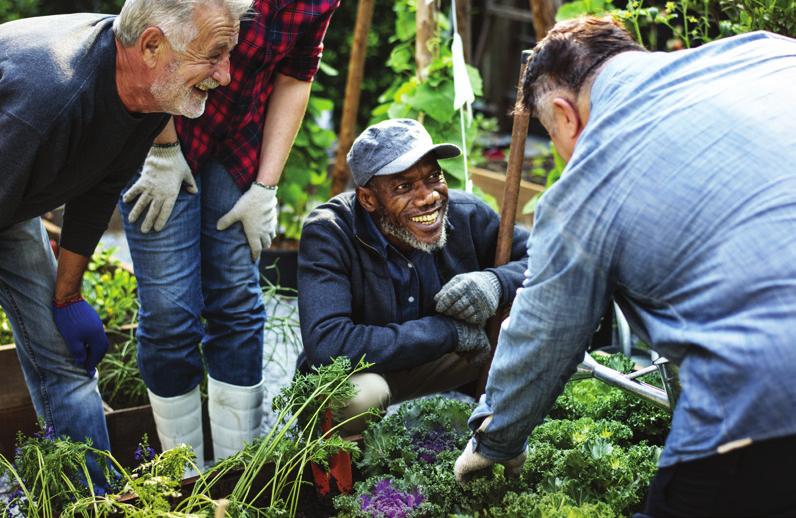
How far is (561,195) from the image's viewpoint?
173 centimetres

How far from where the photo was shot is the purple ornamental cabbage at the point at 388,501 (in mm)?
2244

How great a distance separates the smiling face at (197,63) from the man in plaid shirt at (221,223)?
39 centimetres

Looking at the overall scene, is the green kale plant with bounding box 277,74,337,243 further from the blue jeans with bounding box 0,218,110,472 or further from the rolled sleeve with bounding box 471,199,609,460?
the rolled sleeve with bounding box 471,199,609,460

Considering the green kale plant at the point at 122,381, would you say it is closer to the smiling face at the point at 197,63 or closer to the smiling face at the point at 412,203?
the smiling face at the point at 412,203

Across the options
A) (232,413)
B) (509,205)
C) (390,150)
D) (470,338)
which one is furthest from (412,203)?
(232,413)

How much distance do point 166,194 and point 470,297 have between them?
1006 millimetres

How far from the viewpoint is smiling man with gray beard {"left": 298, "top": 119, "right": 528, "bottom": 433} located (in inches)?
115

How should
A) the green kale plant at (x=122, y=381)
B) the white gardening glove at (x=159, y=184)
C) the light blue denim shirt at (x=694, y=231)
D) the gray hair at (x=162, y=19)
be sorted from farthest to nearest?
the green kale plant at (x=122, y=381)
the white gardening glove at (x=159, y=184)
the gray hair at (x=162, y=19)
the light blue denim shirt at (x=694, y=231)

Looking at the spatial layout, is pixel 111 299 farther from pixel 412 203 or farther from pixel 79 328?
pixel 412 203

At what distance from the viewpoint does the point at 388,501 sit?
7.47 ft

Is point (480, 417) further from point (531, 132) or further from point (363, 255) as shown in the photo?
point (531, 132)

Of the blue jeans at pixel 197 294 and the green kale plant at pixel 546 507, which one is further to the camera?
the blue jeans at pixel 197 294

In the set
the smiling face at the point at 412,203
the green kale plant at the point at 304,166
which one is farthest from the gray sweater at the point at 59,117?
the green kale plant at the point at 304,166

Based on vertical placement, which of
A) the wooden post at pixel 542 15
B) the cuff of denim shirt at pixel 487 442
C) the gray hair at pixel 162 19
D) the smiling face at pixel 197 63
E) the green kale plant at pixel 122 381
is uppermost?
the gray hair at pixel 162 19
